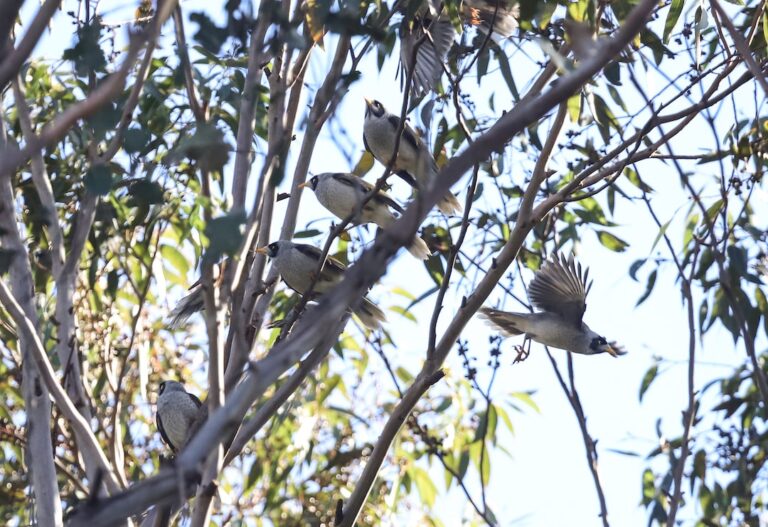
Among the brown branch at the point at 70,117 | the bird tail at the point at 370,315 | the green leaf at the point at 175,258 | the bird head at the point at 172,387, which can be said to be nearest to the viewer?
the brown branch at the point at 70,117

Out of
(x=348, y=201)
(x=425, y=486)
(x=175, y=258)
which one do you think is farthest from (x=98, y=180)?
(x=425, y=486)

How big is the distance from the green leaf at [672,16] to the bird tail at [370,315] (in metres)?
1.38

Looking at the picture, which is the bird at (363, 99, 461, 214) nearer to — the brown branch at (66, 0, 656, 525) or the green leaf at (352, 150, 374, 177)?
the green leaf at (352, 150, 374, 177)

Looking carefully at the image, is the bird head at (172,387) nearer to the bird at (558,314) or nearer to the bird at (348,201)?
the bird at (348,201)

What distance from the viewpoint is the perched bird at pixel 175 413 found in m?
3.98

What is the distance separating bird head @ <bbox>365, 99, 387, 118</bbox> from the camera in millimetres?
4258

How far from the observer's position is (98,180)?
174cm

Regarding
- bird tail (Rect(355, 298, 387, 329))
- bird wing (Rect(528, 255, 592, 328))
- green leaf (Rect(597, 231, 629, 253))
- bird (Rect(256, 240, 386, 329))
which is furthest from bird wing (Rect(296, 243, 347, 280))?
green leaf (Rect(597, 231, 629, 253))

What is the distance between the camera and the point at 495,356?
3.21 meters

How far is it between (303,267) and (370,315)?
1.11 ft

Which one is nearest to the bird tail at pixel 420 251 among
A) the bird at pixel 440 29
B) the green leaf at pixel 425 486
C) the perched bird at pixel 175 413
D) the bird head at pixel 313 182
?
the bird at pixel 440 29

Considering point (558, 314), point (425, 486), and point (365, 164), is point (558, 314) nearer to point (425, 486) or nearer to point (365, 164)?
point (365, 164)

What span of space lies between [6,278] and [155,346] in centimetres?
177

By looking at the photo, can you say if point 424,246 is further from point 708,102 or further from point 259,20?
point 259,20
